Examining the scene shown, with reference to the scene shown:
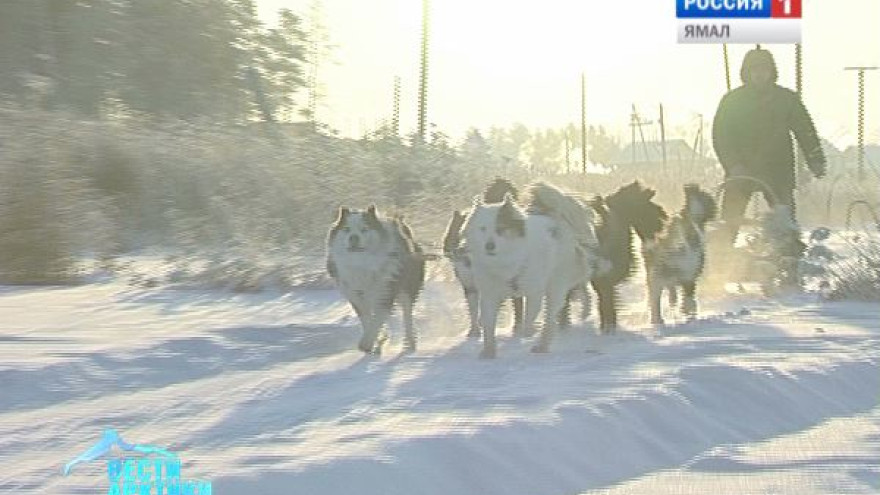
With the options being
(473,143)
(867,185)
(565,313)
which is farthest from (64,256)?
(867,185)

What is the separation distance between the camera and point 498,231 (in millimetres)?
8164

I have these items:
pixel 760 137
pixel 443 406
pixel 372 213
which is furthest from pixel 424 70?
pixel 443 406

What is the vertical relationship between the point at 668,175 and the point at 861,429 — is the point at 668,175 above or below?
above

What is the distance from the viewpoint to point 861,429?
5.62 m

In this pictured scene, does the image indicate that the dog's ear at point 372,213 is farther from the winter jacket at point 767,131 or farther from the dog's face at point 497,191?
the winter jacket at point 767,131

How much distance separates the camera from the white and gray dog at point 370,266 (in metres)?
8.70

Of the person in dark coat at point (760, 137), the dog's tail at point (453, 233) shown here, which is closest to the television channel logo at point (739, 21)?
the person in dark coat at point (760, 137)

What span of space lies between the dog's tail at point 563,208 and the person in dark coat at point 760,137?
430cm

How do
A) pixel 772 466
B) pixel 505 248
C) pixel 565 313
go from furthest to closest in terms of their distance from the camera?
pixel 565 313, pixel 505 248, pixel 772 466

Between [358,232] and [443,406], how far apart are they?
3370 mm

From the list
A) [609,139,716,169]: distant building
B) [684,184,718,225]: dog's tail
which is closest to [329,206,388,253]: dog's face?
[684,184,718,225]: dog's tail

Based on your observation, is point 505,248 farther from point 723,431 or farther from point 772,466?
point 772,466

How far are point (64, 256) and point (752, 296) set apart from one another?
6077 millimetres

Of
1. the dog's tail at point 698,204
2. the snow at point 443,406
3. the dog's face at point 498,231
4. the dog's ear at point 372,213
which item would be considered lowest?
the snow at point 443,406
